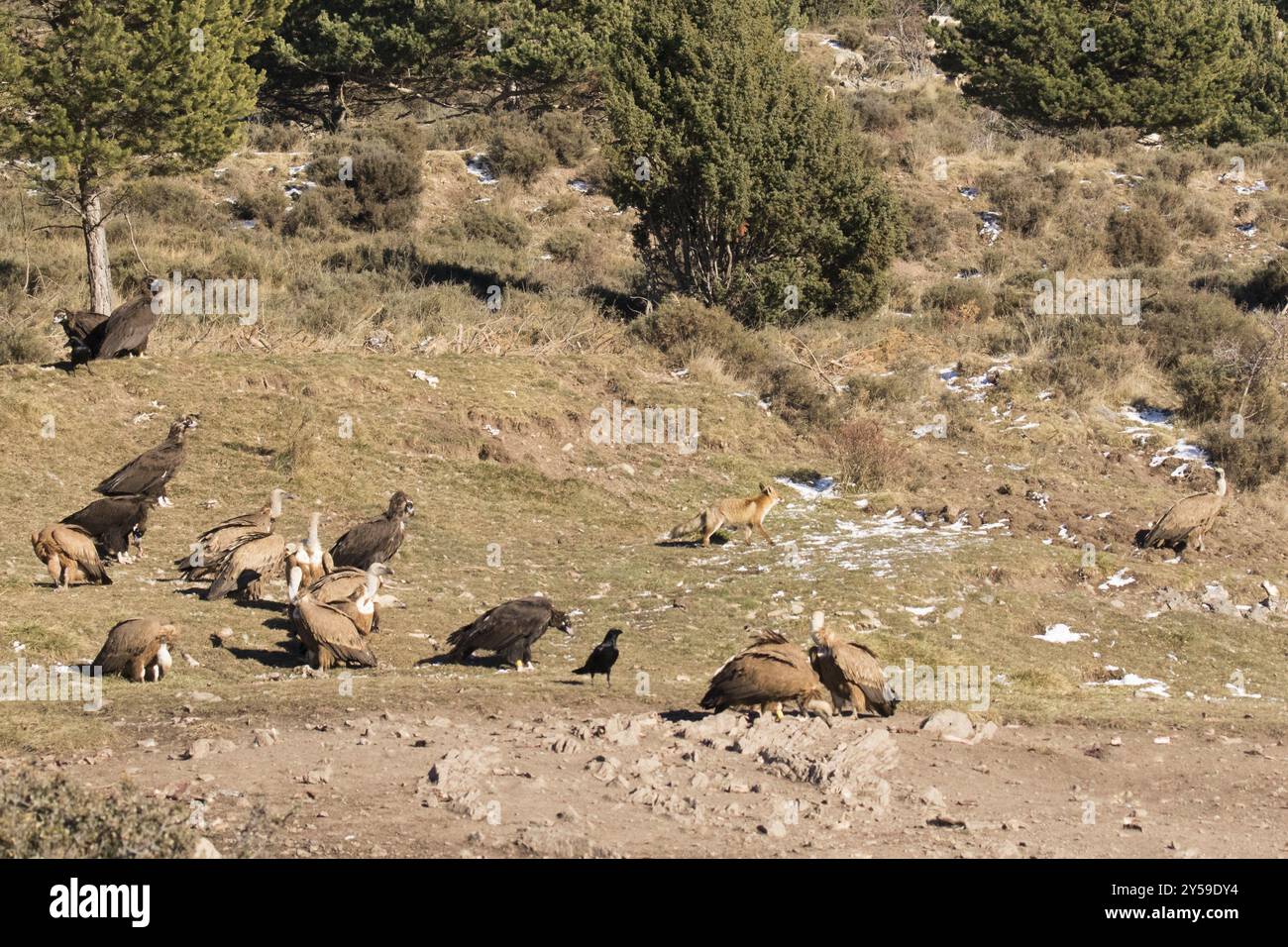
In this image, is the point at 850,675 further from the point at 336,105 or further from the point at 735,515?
the point at 336,105

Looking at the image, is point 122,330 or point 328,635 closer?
point 328,635

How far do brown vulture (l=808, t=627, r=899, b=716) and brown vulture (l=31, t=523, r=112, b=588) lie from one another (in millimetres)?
7648

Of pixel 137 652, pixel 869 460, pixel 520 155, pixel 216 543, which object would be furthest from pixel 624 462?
pixel 520 155

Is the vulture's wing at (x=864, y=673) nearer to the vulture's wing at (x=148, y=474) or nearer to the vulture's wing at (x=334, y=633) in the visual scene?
the vulture's wing at (x=334, y=633)

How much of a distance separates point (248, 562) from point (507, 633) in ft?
11.0

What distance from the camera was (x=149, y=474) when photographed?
57.7 feet

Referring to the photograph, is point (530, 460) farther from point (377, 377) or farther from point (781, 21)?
point (781, 21)

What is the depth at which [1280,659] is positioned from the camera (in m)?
16.2

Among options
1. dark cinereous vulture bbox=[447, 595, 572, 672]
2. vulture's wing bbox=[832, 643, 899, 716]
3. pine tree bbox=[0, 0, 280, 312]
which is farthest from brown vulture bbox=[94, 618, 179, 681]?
pine tree bbox=[0, 0, 280, 312]

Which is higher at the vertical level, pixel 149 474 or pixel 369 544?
pixel 149 474

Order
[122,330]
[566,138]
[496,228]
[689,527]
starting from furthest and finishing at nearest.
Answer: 1. [566,138]
2. [496,228]
3. [122,330]
4. [689,527]

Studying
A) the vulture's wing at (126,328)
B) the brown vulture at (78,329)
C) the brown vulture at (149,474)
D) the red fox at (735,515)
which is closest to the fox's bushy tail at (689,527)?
the red fox at (735,515)

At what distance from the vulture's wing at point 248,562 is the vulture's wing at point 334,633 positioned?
2023 mm
